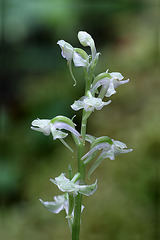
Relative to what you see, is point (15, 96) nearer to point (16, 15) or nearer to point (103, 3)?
point (16, 15)

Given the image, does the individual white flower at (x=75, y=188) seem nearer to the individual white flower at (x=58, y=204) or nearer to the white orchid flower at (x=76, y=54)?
the individual white flower at (x=58, y=204)

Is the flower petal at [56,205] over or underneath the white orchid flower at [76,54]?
underneath

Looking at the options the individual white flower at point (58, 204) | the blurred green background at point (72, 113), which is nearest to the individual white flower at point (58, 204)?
the individual white flower at point (58, 204)

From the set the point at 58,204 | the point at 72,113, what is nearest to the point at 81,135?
the point at 58,204

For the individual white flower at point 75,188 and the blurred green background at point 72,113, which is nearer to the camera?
the individual white flower at point 75,188

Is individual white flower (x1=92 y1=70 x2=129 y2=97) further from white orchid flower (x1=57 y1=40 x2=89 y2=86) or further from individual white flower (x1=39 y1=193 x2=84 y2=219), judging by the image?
individual white flower (x1=39 y1=193 x2=84 y2=219)

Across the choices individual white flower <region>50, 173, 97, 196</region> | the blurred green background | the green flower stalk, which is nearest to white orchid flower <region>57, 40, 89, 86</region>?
the green flower stalk

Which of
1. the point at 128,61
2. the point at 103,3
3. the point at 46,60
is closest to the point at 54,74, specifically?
the point at 46,60

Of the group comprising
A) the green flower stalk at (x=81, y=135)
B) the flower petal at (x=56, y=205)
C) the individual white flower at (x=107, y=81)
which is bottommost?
the flower petal at (x=56, y=205)

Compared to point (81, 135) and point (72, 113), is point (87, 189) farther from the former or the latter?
point (72, 113)
